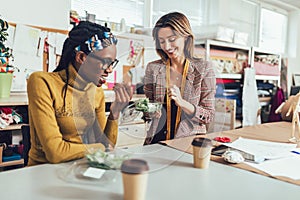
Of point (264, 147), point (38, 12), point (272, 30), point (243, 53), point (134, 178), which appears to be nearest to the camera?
point (134, 178)

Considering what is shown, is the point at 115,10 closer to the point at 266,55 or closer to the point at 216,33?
the point at 216,33

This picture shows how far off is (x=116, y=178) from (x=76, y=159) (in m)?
0.23

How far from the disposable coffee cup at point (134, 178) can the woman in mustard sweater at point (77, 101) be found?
254 mm

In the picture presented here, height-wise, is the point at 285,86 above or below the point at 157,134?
above

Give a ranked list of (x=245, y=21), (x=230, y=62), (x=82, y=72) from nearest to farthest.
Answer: (x=82, y=72), (x=230, y=62), (x=245, y=21)

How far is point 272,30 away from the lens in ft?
15.5

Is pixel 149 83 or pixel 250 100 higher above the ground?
pixel 149 83

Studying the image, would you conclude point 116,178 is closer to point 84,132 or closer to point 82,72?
point 84,132

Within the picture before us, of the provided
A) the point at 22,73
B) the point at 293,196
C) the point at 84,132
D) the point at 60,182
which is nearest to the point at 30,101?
the point at 84,132

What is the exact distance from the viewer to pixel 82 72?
0.91 m

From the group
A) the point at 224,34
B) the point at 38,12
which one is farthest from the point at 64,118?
the point at 224,34

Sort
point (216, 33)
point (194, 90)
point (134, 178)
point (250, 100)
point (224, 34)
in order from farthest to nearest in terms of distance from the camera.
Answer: point (250, 100)
point (224, 34)
point (216, 33)
point (194, 90)
point (134, 178)

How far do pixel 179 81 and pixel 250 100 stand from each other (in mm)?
2817

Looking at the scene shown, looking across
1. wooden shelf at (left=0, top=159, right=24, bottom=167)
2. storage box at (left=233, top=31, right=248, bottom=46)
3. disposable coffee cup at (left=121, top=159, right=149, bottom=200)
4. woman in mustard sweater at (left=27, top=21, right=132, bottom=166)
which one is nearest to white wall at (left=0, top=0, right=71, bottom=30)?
wooden shelf at (left=0, top=159, right=24, bottom=167)
